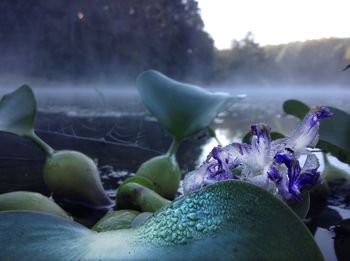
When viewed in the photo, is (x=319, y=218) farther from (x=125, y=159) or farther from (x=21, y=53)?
(x=21, y=53)

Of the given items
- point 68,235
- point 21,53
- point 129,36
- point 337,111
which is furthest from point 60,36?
point 68,235

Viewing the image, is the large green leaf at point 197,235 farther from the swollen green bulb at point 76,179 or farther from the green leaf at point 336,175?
the green leaf at point 336,175

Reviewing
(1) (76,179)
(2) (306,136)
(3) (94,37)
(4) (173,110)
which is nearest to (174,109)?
(4) (173,110)

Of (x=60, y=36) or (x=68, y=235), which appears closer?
(x=68, y=235)

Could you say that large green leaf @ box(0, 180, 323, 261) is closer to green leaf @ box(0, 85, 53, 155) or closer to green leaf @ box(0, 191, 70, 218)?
green leaf @ box(0, 191, 70, 218)

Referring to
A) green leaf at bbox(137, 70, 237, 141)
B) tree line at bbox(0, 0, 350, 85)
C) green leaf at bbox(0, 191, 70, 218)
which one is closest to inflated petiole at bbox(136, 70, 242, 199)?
green leaf at bbox(137, 70, 237, 141)

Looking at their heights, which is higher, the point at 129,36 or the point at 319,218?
the point at 129,36

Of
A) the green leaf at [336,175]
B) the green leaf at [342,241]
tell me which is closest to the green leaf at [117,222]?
the green leaf at [342,241]
